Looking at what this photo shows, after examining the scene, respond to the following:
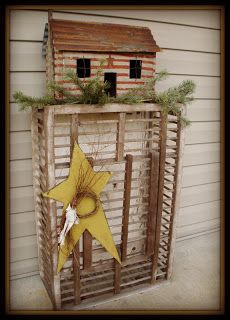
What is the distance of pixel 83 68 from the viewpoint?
231 centimetres

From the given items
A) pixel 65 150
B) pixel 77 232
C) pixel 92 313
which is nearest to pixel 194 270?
pixel 92 313

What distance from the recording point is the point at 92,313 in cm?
249

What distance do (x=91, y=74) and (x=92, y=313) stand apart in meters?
1.90

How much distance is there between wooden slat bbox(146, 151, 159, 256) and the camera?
2.67 m

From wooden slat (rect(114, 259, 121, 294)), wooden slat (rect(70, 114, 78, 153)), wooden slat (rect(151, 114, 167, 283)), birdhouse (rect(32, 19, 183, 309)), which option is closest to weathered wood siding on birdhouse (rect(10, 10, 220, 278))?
birdhouse (rect(32, 19, 183, 309))

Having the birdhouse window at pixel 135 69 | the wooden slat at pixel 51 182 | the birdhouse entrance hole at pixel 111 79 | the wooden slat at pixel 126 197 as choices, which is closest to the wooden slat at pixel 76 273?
the wooden slat at pixel 51 182

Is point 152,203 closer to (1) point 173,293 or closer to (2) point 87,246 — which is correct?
(2) point 87,246

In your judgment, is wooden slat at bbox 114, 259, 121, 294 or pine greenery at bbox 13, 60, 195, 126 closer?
pine greenery at bbox 13, 60, 195, 126

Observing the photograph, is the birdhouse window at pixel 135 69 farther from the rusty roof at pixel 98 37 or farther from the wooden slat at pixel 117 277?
the wooden slat at pixel 117 277

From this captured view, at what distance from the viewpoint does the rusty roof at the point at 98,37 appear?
224cm

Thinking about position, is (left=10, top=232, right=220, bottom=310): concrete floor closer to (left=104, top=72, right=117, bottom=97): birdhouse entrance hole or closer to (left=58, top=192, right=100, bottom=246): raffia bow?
(left=58, top=192, right=100, bottom=246): raffia bow

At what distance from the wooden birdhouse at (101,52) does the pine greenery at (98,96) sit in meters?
0.07

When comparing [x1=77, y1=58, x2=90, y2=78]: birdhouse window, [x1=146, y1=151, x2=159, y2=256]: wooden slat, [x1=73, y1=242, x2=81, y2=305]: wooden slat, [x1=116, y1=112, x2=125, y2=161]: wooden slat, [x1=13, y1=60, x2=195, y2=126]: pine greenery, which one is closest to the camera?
[x1=13, y1=60, x2=195, y2=126]: pine greenery
